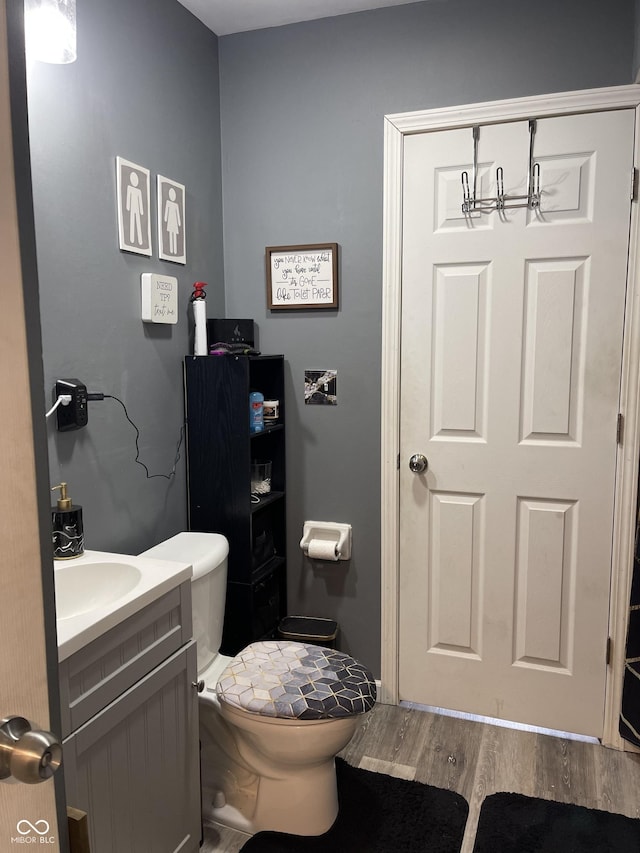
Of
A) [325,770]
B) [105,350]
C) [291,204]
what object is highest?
[291,204]

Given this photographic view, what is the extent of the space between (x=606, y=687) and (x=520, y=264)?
1553 mm

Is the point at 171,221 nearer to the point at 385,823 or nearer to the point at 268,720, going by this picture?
the point at 268,720

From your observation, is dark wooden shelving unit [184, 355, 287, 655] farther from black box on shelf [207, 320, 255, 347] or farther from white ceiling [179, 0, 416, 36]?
white ceiling [179, 0, 416, 36]

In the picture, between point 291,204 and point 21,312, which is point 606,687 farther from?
point 21,312

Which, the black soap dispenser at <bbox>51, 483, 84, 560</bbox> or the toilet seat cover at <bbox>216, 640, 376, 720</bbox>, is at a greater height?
the black soap dispenser at <bbox>51, 483, 84, 560</bbox>

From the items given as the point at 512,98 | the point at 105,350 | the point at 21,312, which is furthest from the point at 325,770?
the point at 512,98

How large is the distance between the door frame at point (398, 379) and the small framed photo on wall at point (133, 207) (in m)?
0.87

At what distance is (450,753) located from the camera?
2232 mm

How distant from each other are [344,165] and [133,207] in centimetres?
85

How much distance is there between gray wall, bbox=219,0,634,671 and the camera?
218 cm
